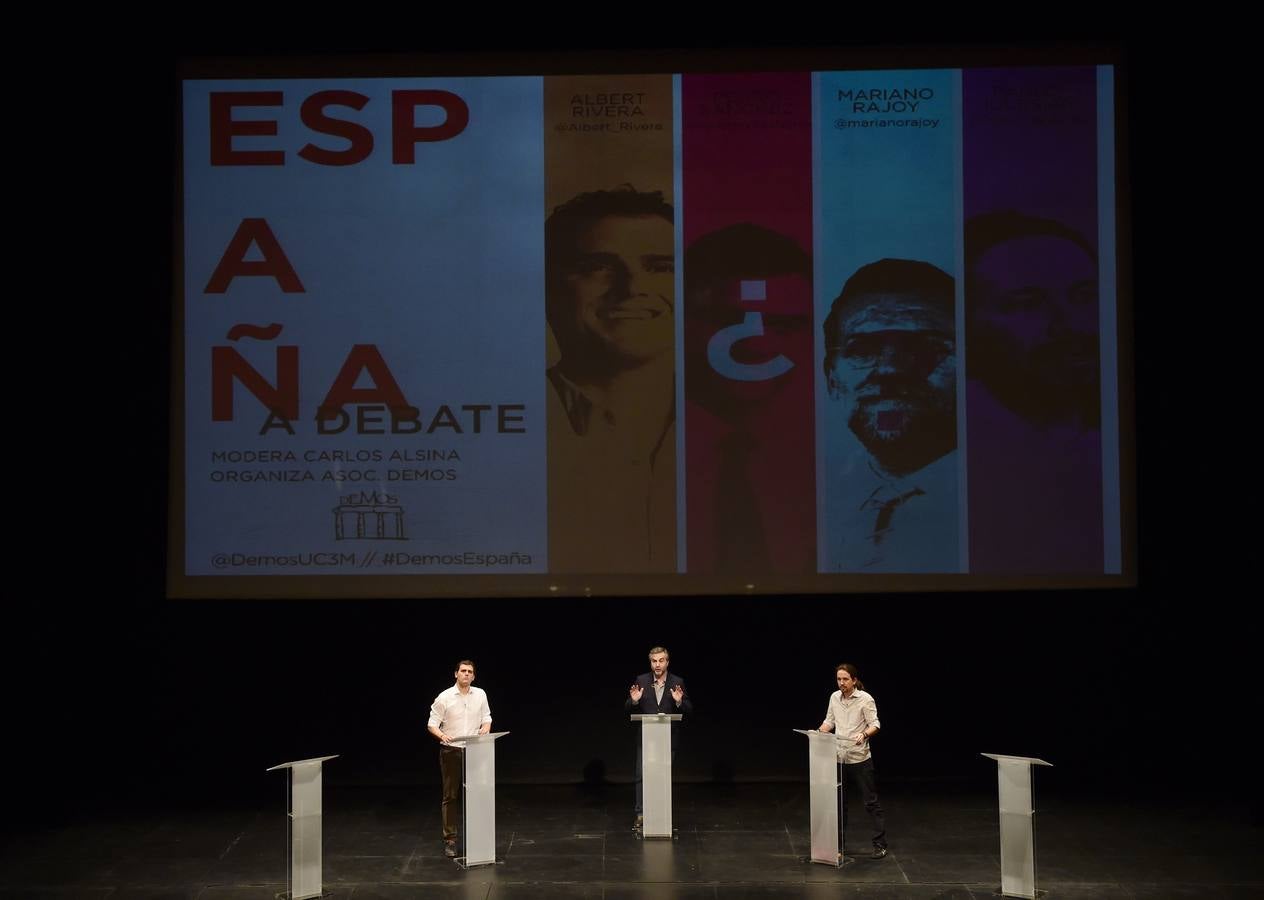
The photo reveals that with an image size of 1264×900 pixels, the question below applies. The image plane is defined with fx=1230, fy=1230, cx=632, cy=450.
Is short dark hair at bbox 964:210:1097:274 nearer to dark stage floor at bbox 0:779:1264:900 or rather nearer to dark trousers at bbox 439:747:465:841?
dark stage floor at bbox 0:779:1264:900

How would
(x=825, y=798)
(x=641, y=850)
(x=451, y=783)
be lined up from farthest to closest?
(x=641, y=850)
(x=451, y=783)
(x=825, y=798)

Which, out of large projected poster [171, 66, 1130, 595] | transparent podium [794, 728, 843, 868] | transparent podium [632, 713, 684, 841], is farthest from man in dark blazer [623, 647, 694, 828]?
transparent podium [794, 728, 843, 868]

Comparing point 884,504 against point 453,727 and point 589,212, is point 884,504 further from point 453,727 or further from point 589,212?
point 453,727

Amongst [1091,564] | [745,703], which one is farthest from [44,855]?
[1091,564]

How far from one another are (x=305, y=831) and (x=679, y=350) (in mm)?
4053

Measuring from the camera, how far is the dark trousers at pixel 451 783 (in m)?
7.73

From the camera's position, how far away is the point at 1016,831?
690cm

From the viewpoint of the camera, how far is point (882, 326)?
8.77m

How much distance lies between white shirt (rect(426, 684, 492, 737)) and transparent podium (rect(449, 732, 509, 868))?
0.16 m

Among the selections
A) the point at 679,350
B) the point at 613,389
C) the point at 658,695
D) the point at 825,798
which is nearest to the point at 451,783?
the point at 658,695

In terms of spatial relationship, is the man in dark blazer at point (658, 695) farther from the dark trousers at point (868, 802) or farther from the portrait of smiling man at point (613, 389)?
the dark trousers at point (868, 802)

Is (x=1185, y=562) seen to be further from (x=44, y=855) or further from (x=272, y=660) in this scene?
(x=44, y=855)

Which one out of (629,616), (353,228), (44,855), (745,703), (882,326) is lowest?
(44,855)

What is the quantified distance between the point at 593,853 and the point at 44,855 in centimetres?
354
